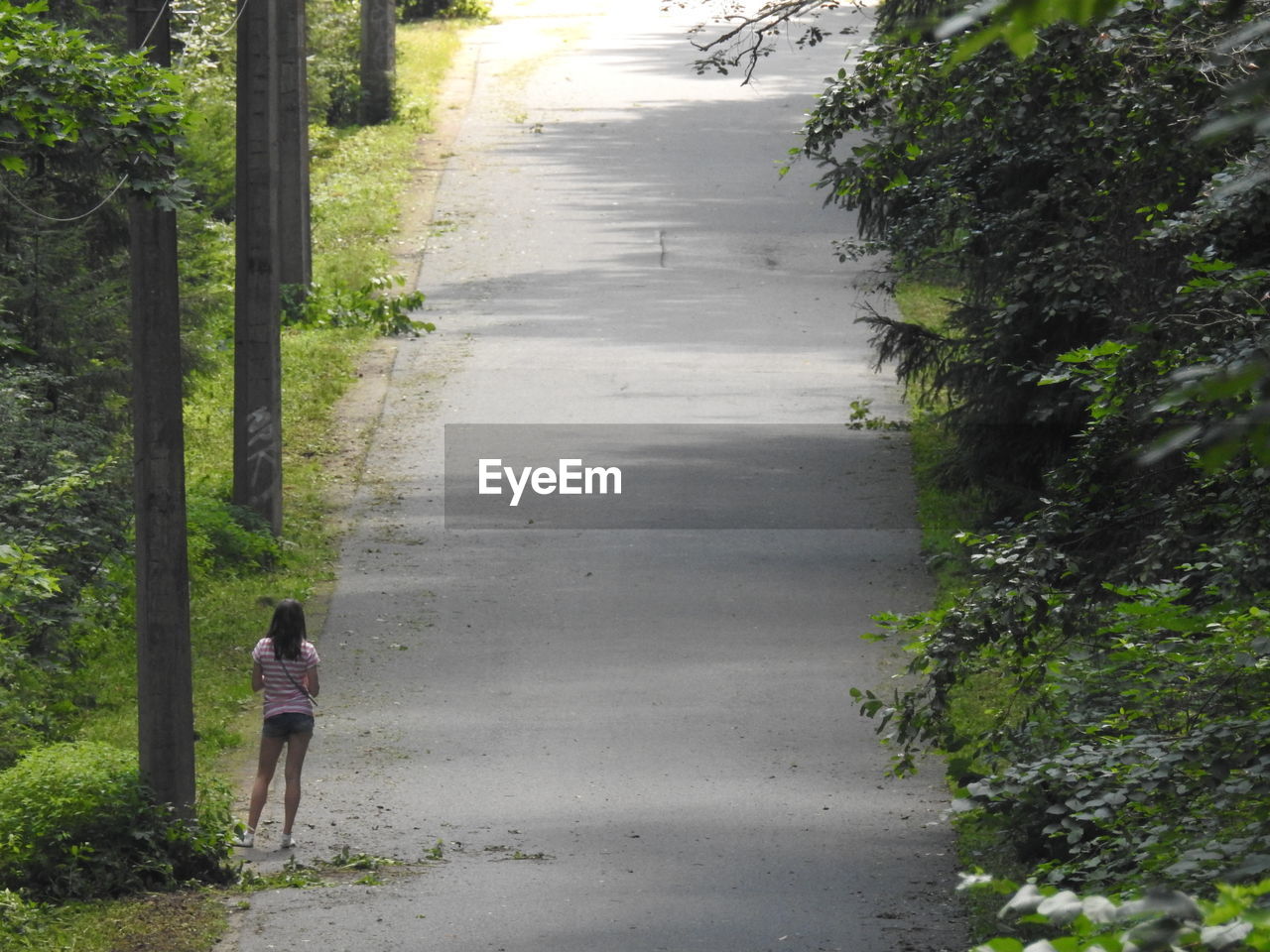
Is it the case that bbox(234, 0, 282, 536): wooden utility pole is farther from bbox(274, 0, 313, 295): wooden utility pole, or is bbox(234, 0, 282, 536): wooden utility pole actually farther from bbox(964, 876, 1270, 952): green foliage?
bbox(964, 876, 1270, 952): green foliage

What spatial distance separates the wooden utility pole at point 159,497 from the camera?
373 inches

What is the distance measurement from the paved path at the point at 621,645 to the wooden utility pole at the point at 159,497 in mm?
982

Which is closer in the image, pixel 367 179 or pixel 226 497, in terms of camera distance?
pixel 226 497

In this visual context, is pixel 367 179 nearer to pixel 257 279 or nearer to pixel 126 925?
pixel 257 279

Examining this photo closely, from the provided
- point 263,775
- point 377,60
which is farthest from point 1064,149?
point 377,60

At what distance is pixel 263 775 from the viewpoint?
10.5 meters

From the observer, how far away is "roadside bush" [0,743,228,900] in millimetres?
9305

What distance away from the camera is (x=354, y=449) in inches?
790

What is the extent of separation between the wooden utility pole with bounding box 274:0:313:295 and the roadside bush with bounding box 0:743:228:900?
10.5 metres

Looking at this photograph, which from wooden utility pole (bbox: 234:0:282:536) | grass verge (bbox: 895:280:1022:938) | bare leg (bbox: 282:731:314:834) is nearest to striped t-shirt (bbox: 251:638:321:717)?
bare leg (bbox: 282:731:314:834)

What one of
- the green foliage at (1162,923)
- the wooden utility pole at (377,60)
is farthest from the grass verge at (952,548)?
the wooden utility pole at (377,60)

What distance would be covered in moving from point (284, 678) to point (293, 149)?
12922mm

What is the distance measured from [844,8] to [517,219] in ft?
80.3

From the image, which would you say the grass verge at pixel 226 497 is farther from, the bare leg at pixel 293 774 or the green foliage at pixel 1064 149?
the green foliage at pixel 1064 149
